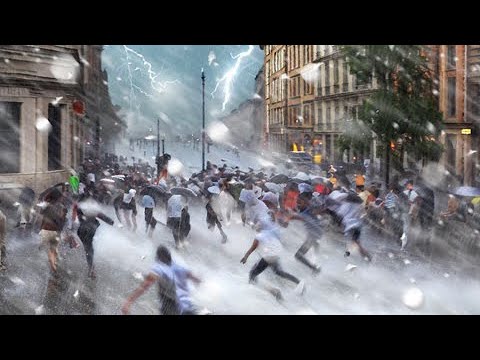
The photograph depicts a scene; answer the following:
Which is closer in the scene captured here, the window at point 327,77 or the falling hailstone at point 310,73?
the window at point 327,77

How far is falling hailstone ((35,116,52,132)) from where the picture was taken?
20047 mm

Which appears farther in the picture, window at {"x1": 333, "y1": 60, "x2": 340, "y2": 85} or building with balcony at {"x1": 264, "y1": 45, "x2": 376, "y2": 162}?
window at {"x1": 333, "y1": 60, "x2": 340, "y2": 85}

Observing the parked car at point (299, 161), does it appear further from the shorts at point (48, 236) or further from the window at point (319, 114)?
the shorts at point (48, 236)

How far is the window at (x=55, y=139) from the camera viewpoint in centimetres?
2147

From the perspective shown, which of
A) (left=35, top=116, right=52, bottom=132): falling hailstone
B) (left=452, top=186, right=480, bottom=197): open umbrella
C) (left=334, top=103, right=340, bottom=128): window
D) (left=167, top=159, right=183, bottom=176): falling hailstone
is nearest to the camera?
(left=452, top=186, right=480, bottom=197): open umbrella

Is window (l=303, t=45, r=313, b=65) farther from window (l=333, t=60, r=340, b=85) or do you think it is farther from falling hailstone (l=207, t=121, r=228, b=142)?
falling hailstone (l=207, t=121, r=228, b=142)

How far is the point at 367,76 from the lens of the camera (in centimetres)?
1914

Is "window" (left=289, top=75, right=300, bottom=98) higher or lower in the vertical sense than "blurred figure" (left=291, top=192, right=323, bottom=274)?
higher

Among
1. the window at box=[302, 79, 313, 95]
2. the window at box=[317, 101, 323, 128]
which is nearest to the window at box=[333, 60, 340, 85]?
the window at box=[317, 101, 323, 128]

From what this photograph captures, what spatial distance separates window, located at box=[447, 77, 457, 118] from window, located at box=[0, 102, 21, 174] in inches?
751

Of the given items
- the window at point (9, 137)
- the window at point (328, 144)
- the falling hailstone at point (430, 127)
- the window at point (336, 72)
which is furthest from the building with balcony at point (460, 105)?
the window at point (9, 137)

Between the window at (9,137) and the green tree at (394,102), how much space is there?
11.1m
